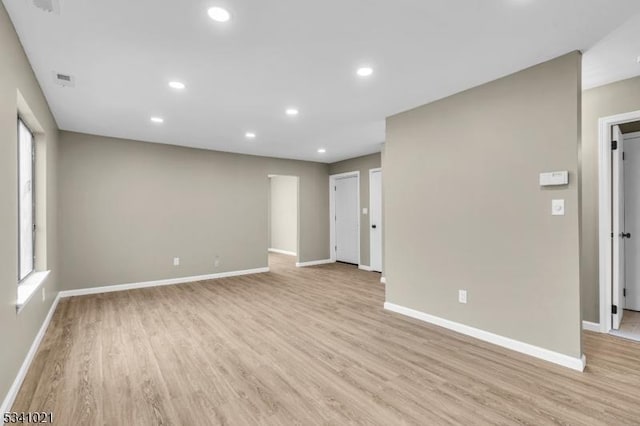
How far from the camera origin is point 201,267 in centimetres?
601

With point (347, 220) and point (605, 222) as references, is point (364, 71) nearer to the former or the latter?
point (605, 222)

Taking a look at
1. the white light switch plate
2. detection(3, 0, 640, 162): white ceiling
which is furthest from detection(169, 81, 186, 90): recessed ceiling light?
the white light switch plate

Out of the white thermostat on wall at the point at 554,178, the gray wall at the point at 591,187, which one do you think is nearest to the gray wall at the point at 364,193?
the gray wall at the point at 591,187

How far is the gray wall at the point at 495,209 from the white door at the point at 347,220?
11.0 ft

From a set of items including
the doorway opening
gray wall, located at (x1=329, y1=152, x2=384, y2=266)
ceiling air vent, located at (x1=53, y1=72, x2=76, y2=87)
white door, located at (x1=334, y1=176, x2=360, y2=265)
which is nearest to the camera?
ceiling air vent, located at (x1=53, y1=72, x2=76, y2=87)

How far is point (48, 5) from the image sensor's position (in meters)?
1.88

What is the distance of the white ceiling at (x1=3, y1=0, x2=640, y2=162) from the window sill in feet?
6.39

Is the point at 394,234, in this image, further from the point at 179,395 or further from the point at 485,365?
the point at 179,395

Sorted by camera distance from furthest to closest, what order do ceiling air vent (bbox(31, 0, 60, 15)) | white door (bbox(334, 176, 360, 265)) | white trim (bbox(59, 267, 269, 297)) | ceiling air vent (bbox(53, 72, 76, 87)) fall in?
white door (bbox(334, 176, 360, 265))
white trim (bbox(59, 267, 269, 297))
ceiling air vent (bbox(53, 72, 76, 87))
ceiling air vent (bbox(31, 0, 60, 15))

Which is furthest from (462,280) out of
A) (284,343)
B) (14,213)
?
(14,213)

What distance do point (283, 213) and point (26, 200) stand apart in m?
6.74

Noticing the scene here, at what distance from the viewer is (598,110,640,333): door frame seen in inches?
126

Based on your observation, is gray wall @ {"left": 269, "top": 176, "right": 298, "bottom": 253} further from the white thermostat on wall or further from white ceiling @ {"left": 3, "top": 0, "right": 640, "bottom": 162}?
the white thermostat on wall

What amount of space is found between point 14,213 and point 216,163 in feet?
13.2
